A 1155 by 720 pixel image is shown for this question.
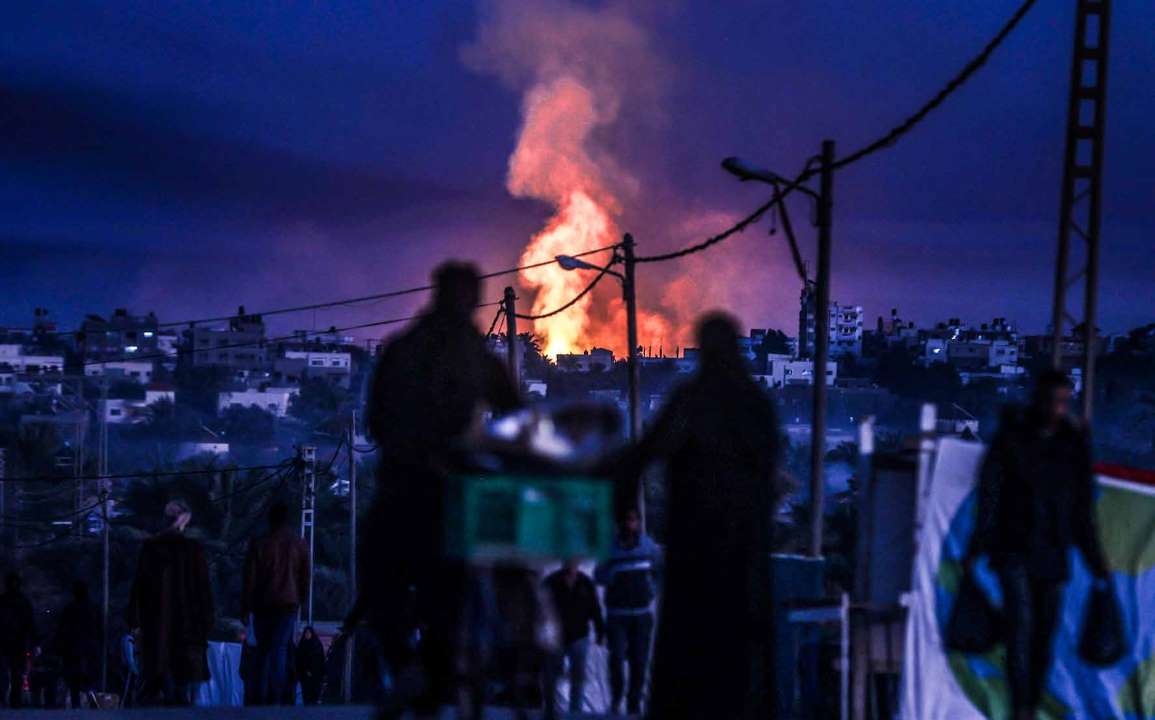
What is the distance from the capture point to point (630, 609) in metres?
9.94

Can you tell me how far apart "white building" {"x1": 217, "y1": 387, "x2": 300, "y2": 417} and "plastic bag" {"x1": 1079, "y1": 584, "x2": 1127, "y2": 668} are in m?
78.3

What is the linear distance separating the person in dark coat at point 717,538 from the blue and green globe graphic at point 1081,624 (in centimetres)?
218

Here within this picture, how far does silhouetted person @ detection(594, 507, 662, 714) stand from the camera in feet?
32.5

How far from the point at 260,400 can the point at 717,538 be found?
82.1 meters

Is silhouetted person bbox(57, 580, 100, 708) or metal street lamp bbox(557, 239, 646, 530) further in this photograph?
metal street lamp bbox(557, 239, 646, 530)

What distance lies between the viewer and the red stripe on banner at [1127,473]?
7.70 meters

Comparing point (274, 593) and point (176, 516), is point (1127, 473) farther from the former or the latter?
point (176, 516)

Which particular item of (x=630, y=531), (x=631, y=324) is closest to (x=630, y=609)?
(x=630, y=531)

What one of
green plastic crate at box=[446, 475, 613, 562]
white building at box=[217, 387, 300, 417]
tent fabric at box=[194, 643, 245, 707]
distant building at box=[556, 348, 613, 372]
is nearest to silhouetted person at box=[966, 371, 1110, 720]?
green plastic crate at box=[446, 475, 613, 562]

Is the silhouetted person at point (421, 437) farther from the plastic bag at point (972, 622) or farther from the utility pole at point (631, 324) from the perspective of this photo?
the utility pole at point (631, 324)

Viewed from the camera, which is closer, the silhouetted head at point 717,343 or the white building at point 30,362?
the silhouetted head at point 717,343

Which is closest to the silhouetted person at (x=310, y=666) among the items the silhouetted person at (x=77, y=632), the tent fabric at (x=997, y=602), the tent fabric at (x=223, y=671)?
the silhouetted person at (x=77, y=632)

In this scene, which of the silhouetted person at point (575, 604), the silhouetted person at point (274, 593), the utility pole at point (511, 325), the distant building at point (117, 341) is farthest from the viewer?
the distant building at point (117, 341)

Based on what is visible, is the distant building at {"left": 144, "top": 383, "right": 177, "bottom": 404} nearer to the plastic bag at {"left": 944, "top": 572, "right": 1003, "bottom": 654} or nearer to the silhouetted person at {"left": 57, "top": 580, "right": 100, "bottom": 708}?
the silhouetted person at {"left": 57, "top": 580, "right": 100, "bottom": 708}
